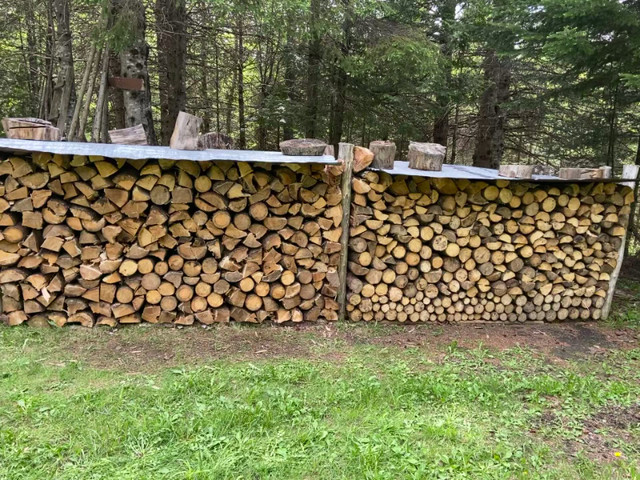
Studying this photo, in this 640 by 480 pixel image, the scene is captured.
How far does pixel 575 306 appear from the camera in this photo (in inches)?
186

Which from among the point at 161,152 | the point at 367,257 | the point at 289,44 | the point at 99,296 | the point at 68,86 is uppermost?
the point at 289,44

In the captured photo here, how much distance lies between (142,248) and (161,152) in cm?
92

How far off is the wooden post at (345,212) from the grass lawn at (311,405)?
379mm

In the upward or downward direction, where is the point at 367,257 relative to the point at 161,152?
downward

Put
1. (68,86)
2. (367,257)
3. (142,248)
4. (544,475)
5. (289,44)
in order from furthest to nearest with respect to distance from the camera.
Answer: (289,44) → (68,86) → (367,257) → (142,248) → (544,475)

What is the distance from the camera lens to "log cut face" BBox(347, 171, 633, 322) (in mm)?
4203

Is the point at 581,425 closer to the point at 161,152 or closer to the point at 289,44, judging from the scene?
the point at 161,152

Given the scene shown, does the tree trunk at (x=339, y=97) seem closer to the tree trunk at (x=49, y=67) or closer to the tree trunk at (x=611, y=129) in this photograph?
the tree trunk at (x=611, y=129)

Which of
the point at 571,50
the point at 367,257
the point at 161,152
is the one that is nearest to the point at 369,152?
the point at 367,257

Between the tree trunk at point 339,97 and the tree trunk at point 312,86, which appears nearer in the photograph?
the tree trunk at point 339,97

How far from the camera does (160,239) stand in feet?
12.6

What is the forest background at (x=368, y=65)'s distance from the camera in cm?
510

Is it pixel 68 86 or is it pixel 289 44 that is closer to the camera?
pixel 68 86

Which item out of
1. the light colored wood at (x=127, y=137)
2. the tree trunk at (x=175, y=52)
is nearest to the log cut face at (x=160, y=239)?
the light colored wood at (x=127, y=137)
